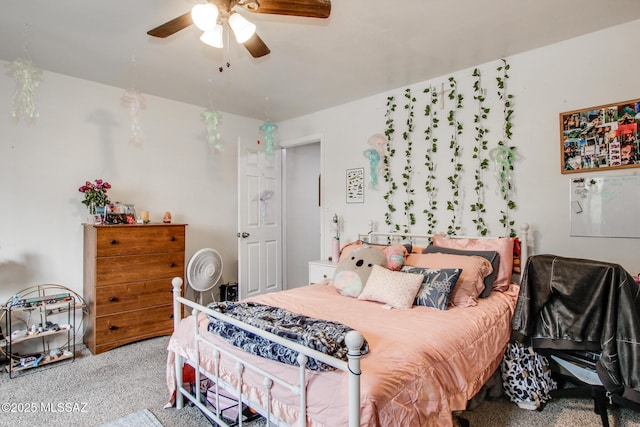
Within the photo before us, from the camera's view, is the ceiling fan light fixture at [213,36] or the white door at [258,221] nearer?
the ceiling fan light fixture at [213,36]

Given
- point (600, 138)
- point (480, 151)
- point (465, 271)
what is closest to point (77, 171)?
point (465, 271)

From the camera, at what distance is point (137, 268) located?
3.18 metres

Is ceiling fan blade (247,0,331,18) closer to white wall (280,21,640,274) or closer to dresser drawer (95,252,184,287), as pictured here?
white wall (280,21,640,274)

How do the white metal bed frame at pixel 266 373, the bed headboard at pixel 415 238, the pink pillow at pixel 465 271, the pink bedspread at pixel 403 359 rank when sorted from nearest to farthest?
the white metal bed frame at pixel 266 373 → the pink bedspread at pixel 403 359 → the pink pillow at pixel 465 271 → the bed headboard at pixel 415 238

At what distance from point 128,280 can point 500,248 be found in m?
3.26

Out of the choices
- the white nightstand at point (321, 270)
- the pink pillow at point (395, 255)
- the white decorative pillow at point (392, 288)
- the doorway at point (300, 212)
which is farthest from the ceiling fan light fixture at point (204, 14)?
the doorway at point (300, 212)

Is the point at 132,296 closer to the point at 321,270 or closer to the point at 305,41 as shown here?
the point at 321,270

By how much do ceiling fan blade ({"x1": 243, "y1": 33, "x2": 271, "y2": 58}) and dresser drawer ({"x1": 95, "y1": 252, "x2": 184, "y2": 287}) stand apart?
221cm

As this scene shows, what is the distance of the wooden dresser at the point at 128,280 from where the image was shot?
2967 mm

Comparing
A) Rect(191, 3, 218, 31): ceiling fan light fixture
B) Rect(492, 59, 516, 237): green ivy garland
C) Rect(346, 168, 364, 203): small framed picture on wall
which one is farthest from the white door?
Rect(492, 59, 516, 237): green ivy garland

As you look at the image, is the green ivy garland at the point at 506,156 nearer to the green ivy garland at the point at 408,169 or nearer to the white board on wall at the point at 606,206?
the white board on wall at the point at 606,206

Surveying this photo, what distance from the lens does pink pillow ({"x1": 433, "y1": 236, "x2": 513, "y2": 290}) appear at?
254cm

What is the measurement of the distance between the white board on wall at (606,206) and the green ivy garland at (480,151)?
25.3 inches

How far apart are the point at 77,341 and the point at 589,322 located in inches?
161
